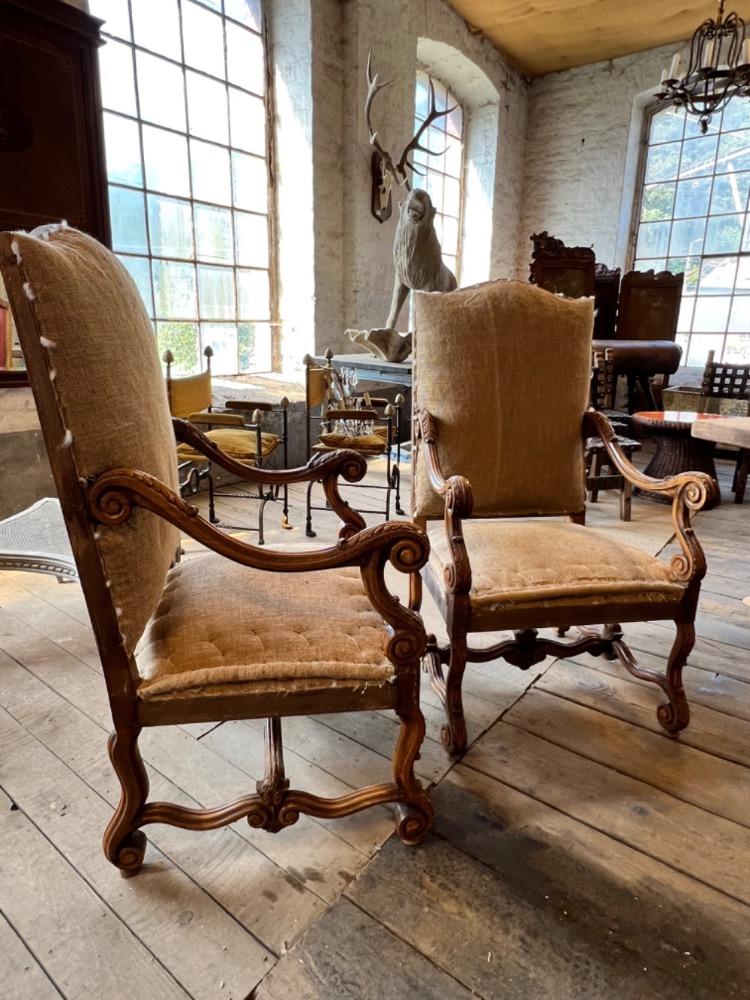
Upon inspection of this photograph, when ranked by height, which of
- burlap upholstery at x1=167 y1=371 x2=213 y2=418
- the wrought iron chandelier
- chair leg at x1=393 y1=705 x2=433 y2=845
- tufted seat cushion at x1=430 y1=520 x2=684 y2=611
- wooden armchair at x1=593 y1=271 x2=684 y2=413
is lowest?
chair leg at x1=393 y1=705 x2=433 y2=845

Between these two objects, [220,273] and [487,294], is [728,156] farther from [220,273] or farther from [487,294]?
[487,294]

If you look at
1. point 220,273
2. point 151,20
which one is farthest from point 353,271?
point 151,20

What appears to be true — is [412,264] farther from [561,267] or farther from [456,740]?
[456,740]

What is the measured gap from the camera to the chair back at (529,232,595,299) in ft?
17.4

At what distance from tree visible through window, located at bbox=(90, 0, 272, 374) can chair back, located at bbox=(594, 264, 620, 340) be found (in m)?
3.22

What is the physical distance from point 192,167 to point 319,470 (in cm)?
345

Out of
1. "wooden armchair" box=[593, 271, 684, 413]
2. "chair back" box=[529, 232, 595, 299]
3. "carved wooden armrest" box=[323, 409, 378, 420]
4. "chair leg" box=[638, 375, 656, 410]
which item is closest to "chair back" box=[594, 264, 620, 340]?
"wooden armchair" box=[593, 271, 684, 413]

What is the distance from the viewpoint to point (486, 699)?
5.46 ft

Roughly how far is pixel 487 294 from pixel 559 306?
0.23m

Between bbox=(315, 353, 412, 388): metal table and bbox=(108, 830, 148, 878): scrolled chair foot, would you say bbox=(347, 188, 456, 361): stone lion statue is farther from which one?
bbox=(108, 830, 148, 878): scrolled chair foot

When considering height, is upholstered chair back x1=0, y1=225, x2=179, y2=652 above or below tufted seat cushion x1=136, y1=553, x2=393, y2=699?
above

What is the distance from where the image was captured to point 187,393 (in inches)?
110

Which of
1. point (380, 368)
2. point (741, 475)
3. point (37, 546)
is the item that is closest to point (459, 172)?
point (380, 368)

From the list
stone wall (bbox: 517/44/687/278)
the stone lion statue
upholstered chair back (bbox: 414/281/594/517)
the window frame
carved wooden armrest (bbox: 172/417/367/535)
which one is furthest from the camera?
stone wall (bbox: 517/44/687/278)
